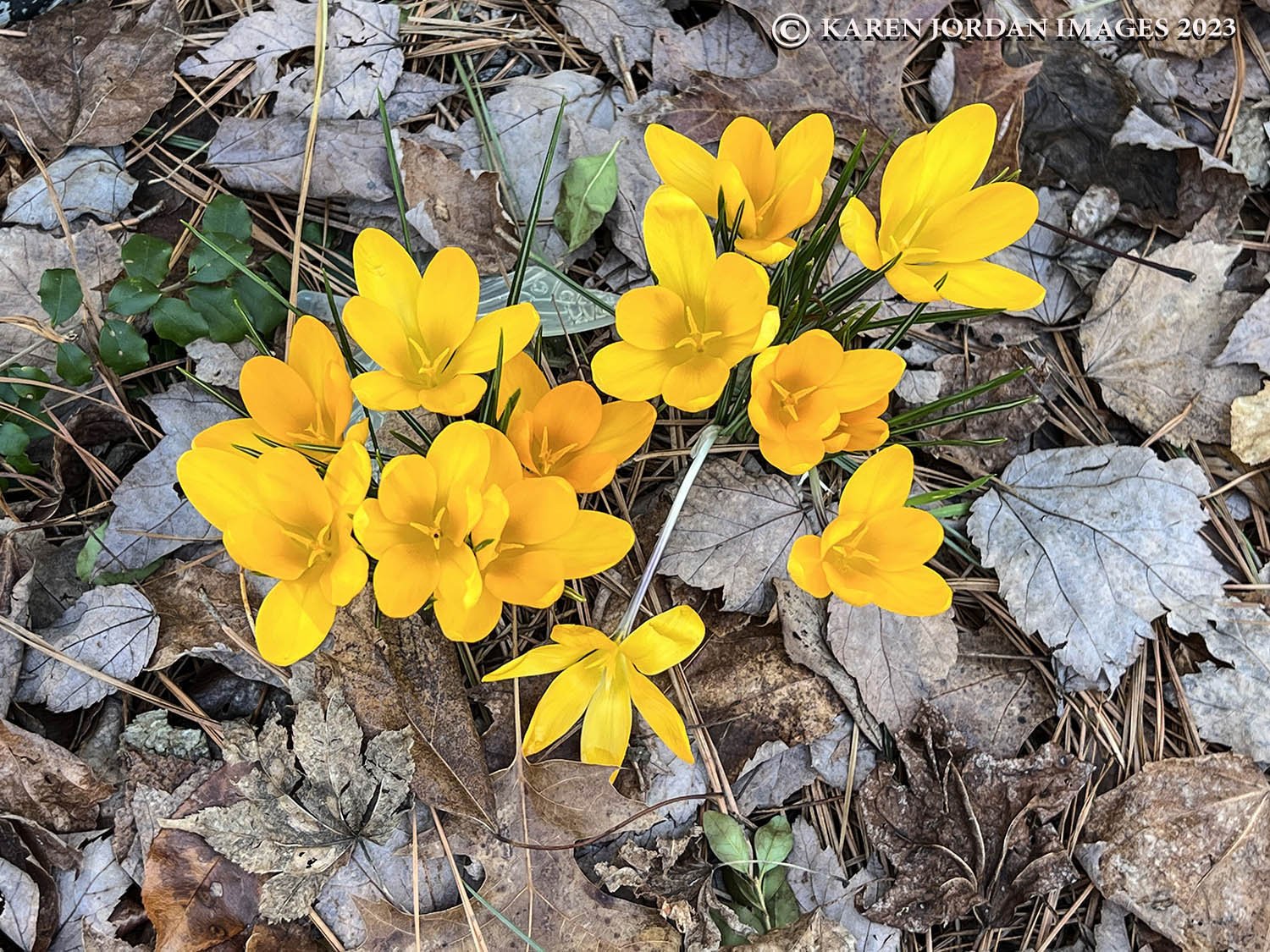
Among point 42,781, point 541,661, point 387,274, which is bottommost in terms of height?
point 42,781

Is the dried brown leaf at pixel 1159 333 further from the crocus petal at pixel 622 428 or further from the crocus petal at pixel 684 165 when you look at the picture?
the crocus petal at pixel 622 428

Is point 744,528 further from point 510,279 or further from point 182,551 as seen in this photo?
point 182,551

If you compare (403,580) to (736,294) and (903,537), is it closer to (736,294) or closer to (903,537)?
(736,294)

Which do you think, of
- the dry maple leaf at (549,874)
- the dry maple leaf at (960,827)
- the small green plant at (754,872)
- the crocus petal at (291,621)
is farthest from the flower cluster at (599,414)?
the dry maple leaf at (960,827)

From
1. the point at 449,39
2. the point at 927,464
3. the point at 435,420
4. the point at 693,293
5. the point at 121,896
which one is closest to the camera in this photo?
the point at 693,293

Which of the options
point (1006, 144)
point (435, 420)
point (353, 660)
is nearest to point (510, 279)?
point (435, 420)

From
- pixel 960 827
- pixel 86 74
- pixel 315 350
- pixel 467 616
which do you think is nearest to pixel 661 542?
pixel 467 616
